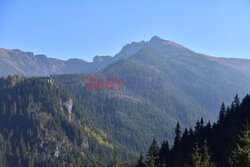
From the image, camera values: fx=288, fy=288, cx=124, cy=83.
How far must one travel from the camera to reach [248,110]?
80.7 metres

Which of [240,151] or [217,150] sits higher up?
[240,151]

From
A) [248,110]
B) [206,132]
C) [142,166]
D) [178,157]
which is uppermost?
[248,110]

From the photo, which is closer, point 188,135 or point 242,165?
point 242,165

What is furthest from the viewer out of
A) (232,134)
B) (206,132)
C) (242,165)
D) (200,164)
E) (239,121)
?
(206,132)

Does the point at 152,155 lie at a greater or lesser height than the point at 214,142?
greater

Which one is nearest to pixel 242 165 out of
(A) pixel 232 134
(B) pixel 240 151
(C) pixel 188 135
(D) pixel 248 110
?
(B) pixel 240 151

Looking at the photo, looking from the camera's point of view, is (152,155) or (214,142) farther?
(214,142)

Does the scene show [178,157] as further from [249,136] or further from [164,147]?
[249,136]

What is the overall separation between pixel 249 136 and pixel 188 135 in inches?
2459

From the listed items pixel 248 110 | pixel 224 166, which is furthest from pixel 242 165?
pixel 248 110

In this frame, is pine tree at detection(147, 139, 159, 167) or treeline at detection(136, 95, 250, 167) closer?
pine tree at detection(147, 139, 159, 167)

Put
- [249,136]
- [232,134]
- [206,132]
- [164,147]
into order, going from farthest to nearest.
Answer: [164,147], [206,132], [232,134], [249,136]

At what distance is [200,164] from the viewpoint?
33.3 meters

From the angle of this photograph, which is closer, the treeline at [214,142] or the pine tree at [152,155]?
the pine tree at [152,155]
